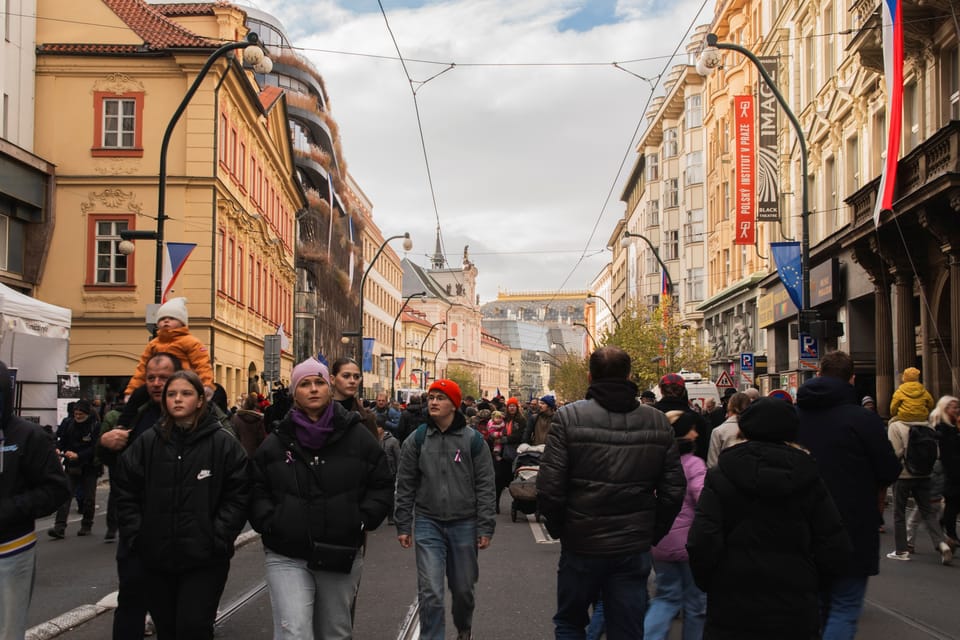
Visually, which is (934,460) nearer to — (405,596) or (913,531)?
(913,531)

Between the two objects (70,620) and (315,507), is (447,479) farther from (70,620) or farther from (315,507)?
(70,620)

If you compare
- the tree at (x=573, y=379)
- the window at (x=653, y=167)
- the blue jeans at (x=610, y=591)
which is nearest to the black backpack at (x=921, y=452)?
the blue jeans at (x=610, y=591)

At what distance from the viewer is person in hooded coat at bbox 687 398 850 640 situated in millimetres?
4746

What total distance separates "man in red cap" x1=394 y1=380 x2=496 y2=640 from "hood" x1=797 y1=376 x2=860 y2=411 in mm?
1973

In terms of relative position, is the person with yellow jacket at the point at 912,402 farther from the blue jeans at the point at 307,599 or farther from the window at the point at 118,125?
the window at the point at 118,125

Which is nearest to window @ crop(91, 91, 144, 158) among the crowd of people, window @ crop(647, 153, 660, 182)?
the crowd of people

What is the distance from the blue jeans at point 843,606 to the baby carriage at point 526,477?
8.45m

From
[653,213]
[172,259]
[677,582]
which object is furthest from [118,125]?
[653,213]

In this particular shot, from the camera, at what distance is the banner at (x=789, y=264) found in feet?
77.5

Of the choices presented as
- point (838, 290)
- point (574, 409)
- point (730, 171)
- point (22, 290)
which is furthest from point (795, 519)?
point (730, 171)

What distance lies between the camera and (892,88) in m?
18.8

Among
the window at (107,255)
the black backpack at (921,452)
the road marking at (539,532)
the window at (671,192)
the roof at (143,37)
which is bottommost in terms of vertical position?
the road marking at (539,532)

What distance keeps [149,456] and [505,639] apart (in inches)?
130

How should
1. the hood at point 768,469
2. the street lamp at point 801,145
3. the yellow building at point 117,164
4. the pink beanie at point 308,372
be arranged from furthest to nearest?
the yellow building at point 117,164
the street lamp at point 801,145
the pink beanie at point 308,372
the hood at point 768,469
